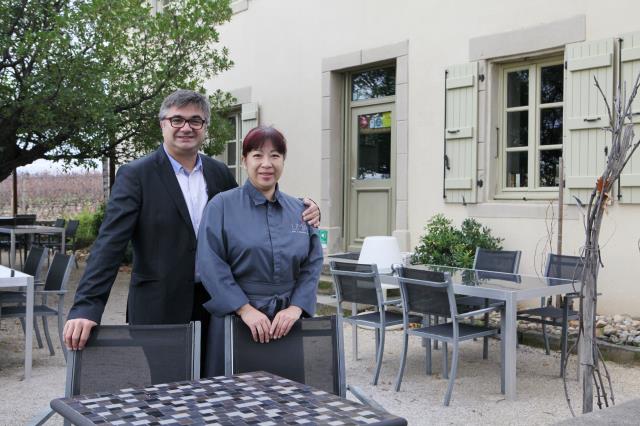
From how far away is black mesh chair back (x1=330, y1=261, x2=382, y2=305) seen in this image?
5.04m

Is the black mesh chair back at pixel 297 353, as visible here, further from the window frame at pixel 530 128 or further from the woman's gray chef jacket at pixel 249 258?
the window frame at pixel 530 128

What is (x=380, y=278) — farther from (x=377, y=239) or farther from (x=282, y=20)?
(x=282, y=20)

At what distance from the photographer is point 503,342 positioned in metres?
4.51

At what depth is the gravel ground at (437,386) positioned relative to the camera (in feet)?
13.6

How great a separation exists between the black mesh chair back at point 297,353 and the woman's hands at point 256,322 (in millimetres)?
24

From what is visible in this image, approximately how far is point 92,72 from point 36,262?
2.64 metres

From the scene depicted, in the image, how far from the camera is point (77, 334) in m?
2.26

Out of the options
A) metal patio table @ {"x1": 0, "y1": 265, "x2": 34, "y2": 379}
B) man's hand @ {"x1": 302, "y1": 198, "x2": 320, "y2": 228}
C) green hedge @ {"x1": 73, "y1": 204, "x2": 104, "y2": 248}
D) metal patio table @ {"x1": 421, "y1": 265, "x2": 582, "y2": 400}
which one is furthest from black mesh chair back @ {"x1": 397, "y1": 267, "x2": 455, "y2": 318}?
green hedge @ {"x1": 73, "y1": 204, "x2": 104, "y2": 248}

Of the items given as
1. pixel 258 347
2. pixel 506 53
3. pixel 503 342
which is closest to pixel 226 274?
pixel 258 347

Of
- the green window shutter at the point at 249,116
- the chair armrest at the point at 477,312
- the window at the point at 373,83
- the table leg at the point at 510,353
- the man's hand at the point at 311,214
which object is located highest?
the window at the point at 373,83

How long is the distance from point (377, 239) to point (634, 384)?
2.46m

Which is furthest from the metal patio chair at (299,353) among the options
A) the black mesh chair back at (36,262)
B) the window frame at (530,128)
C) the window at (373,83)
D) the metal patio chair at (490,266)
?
the window at (373,83)

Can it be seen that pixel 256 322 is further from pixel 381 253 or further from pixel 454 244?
pixel 454 244

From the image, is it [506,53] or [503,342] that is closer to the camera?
[503,342]
